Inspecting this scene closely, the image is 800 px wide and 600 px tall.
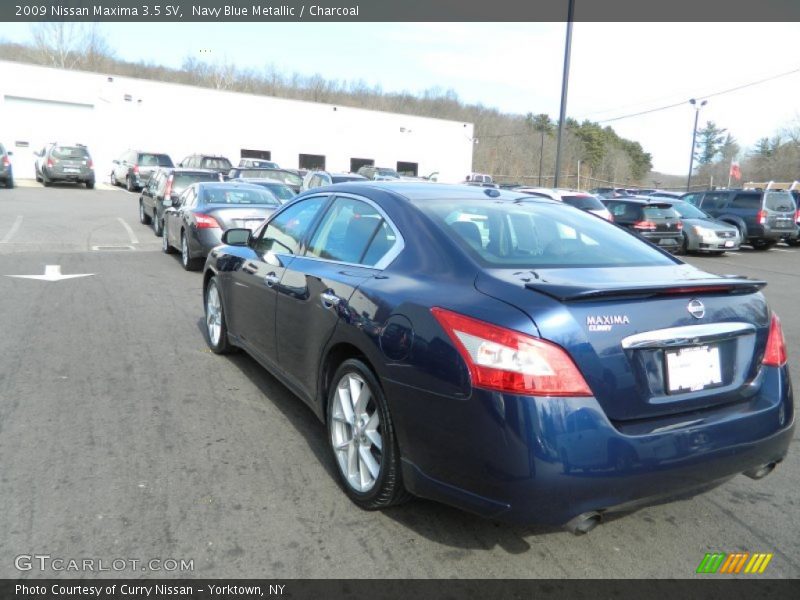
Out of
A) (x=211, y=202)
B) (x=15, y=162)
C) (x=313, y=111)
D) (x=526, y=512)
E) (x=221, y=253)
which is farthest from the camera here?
(x=313, y=111)

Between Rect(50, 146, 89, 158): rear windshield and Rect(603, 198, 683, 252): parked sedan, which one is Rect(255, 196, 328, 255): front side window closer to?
Rect(603, 198, 683, 252): parked sedan

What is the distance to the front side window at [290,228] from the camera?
4.45 metres

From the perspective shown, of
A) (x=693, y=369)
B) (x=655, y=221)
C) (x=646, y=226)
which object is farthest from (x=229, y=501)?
(x=655, y=221)

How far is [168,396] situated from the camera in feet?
15.9

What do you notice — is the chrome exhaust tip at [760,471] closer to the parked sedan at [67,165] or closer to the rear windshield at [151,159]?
the rear windshield at [151,159]

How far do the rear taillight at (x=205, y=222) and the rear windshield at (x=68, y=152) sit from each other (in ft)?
75.9

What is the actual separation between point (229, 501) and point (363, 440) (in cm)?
76

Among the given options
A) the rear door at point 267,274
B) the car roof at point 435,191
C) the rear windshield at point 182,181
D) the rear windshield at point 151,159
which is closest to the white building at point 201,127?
the rear windshield at point 151,159

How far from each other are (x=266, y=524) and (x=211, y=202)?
8029 mm

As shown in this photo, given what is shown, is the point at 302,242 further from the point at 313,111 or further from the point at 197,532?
the point at 313,111

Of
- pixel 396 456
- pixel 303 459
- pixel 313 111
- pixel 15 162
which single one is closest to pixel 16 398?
pixel 303 459

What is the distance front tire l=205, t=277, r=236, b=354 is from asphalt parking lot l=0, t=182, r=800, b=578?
16 cm

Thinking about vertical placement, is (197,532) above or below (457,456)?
below

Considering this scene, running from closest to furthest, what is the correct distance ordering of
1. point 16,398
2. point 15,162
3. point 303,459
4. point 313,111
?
point 303,459
point 16,398
point 15,162
point 313,111
